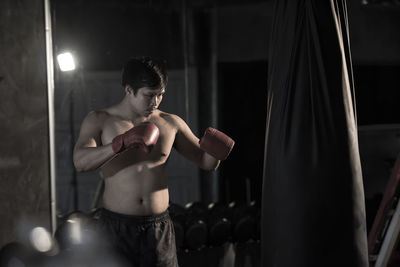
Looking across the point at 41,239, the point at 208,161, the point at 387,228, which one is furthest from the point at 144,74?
the point at 387,228

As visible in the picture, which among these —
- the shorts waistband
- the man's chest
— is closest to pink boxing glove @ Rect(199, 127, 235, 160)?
the man's chest

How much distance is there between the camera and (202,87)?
16.2 ft

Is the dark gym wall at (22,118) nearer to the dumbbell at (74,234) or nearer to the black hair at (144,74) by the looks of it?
the dumbbell at (74,234)

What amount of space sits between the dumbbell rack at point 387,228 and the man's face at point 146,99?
1.88 metres

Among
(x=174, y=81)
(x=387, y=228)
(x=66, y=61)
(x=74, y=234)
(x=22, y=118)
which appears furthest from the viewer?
(x=174, y=81)

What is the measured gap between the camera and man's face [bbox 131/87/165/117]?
197cm

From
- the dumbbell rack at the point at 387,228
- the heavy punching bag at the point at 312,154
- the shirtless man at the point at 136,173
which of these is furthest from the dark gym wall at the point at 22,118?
the dumbbell rack at the point at 387,228

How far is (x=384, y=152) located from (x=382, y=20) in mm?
1812

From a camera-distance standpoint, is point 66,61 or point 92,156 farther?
point 66,61

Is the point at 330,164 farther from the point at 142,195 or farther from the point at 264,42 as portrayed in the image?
the point at 264,42

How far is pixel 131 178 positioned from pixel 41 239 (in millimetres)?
834

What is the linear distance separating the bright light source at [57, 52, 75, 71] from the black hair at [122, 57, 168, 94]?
176cm

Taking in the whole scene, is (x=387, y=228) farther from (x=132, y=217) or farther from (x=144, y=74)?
(x=144, y=74)

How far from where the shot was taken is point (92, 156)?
1.86 m
